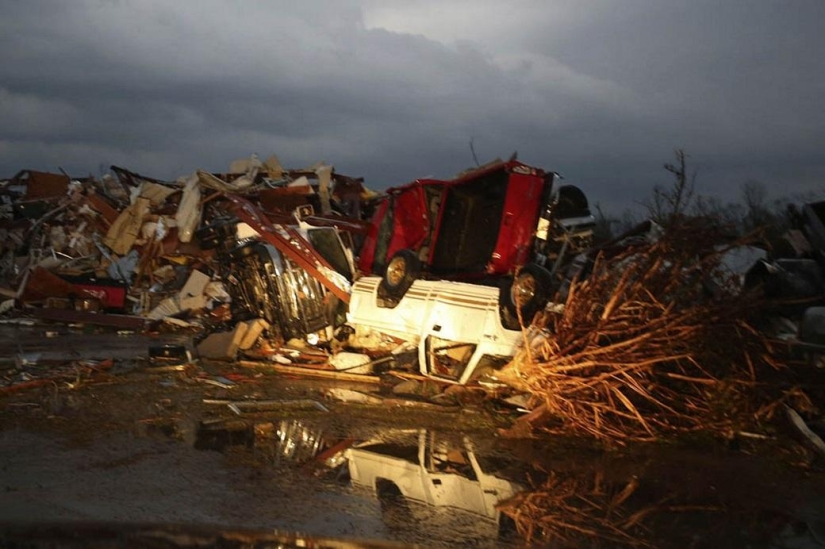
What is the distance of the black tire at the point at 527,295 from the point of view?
755cm

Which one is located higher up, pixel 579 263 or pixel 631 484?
pixel 579 263

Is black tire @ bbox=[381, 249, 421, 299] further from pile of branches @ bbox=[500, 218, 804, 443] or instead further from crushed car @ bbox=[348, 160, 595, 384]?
pile of branches @ bbox=[500, 218, 804, 443]

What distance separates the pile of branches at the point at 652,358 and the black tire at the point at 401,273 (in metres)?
1.97

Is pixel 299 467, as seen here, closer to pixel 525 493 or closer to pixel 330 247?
pixel 525 493

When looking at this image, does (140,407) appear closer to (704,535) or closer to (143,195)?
(704,535)

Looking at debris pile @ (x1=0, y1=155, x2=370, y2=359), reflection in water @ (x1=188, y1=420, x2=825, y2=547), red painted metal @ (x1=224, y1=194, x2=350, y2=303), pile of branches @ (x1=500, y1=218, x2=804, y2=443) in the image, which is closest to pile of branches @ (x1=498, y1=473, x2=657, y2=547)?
reflection in water @ (x1=188, y1=420, x2=825, y2=547)

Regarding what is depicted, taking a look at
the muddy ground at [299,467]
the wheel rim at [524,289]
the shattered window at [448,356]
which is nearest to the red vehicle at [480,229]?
the wheel rim at [524,289]

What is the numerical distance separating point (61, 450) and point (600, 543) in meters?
4.03

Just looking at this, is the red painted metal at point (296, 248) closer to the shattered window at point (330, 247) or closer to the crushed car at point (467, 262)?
the shattered window at point (330, 247)

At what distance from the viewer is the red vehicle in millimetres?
8719

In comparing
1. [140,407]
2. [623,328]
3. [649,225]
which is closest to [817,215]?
[649,225]

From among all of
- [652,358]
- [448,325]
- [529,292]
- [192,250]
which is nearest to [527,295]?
[529,292]

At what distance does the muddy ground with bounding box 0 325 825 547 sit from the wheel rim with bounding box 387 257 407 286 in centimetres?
129

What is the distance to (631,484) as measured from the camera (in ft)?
18.0
